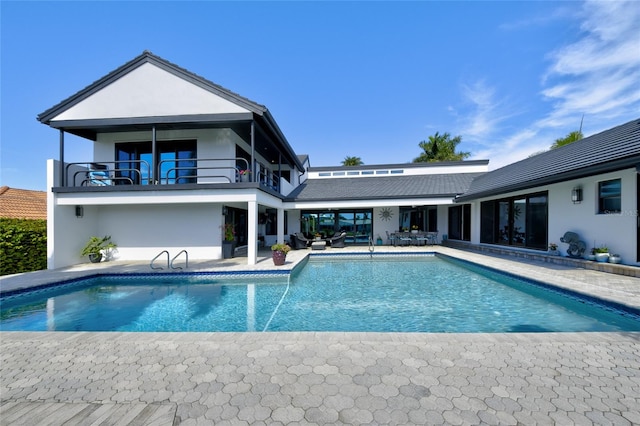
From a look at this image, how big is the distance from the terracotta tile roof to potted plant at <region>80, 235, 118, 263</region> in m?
4.98

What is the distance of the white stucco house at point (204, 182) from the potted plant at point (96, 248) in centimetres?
32

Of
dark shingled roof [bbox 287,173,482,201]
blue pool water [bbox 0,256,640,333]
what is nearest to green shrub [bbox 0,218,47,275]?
blue pool water [bbox 0,256,640,333]

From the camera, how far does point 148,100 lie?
36.8 ft

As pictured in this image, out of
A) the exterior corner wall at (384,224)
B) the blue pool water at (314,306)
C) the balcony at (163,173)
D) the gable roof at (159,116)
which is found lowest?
the blue pool water at (314,306)

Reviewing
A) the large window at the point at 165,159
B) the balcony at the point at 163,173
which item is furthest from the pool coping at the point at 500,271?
the large window at the point at 165,159

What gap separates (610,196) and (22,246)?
2018cm

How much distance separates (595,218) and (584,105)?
54.0 feet

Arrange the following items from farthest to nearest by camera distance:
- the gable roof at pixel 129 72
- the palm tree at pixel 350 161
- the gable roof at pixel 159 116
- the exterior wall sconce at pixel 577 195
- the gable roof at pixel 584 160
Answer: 1. the palm tree at pixel 350 161
2. the gable roof at pixel 129 72
3. the gable roof at pixel 159 116
4. the exterior wall sconce at pixel 577 195
5. the gable roof at pixel 584 160

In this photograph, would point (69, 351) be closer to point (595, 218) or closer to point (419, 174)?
point (595, 218)

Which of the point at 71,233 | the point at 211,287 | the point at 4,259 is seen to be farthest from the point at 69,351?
the point at 71,233

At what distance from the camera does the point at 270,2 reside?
11109 millimetres

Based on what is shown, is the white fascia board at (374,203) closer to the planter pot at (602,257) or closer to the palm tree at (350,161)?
the planter pot at (602,257)

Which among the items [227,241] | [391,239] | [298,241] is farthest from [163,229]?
[391,239]

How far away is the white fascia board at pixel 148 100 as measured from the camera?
36.0ft
